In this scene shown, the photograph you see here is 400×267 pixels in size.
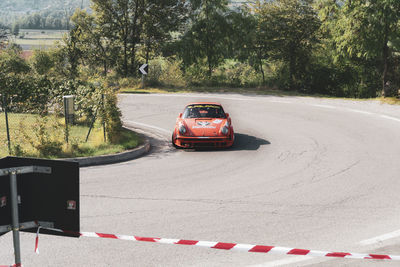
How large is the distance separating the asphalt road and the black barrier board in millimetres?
1456

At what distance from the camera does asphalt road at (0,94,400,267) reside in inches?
232

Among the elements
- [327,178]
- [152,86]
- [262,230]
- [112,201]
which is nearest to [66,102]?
[112,201]

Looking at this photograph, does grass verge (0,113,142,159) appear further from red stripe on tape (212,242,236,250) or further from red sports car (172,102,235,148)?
red stripe on tape (212,242,236,250)

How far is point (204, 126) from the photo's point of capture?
525 inches

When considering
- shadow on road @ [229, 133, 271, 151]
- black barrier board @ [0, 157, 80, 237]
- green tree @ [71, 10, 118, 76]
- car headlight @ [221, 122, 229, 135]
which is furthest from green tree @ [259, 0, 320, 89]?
black barrier board @ [0, 157, 80, 237]

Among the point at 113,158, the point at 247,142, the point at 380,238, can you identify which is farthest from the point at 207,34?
the point at 380,238

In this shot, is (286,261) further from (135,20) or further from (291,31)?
(135,20)

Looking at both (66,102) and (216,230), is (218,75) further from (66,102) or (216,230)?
(216,230)

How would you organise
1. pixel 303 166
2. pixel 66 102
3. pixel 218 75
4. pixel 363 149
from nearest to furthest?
pixel 303 166 < pixel 363 149 < pixel 66 102 < pixel 218 75

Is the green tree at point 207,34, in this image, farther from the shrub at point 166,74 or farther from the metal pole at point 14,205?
the metal pole at point 14,205

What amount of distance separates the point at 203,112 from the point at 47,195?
34.2 ft

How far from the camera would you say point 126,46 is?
37656 millimetres

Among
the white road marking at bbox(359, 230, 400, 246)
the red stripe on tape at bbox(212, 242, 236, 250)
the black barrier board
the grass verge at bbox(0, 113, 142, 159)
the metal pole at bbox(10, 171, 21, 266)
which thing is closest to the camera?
the metal pole at bbox(10, 171, 21, 266)

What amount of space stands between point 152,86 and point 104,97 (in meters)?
18.2
